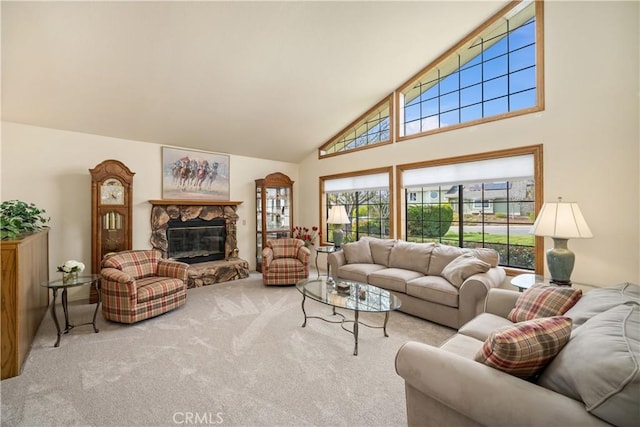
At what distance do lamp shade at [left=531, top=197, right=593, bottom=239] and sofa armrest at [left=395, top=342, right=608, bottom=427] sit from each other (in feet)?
7.05

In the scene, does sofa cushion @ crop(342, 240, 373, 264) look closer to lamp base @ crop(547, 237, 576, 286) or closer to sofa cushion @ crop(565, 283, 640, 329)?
lamp base @ crop(547, 237, 576, 286)

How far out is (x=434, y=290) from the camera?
3273 mm

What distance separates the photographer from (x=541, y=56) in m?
3.40

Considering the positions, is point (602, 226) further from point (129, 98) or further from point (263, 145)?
point (129, 98)

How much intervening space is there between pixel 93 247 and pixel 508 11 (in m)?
6.58

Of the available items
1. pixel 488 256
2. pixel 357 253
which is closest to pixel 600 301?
pixel 488 256

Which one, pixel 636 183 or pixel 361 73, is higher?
pixel 361 73

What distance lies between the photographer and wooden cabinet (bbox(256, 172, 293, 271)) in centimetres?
598

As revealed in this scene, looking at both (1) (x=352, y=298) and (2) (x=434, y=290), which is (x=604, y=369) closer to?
(1) (x=352, y=298)

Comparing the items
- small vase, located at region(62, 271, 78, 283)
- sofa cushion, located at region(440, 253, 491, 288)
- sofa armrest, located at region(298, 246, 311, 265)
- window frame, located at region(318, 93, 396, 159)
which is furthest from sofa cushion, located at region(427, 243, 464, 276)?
small vase, located at region(62, 271, 78, 283)

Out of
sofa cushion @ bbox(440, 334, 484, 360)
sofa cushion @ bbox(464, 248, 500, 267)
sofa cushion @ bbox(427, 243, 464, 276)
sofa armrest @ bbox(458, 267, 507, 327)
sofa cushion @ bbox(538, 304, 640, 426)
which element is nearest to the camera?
sofa cushion @ bbox(538, 304, 640, 426)

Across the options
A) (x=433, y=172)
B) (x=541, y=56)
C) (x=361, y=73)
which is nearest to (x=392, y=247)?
(x=433, y=172)

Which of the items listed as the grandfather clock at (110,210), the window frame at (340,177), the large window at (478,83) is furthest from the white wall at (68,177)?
the large window at (478,83)

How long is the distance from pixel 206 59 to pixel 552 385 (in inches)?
162
